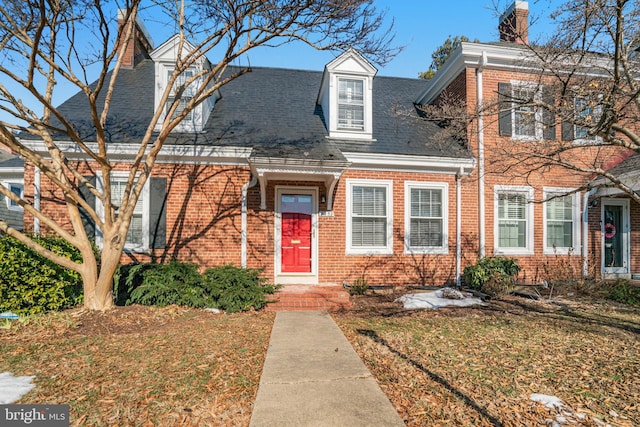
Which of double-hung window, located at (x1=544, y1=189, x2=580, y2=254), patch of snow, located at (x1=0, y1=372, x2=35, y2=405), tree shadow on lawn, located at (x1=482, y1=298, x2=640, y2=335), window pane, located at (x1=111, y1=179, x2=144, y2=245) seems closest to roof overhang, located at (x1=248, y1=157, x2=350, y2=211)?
window pane, located at (x1=111, y1=179, x2=144, y2=245)

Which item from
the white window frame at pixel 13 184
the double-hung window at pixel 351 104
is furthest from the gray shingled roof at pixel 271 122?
the white window frame at pixel 13 184

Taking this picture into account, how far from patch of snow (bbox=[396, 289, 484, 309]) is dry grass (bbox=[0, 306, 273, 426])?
307 centimetres

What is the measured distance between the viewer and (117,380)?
11.7ft

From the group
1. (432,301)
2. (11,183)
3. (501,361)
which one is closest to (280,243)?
(432,301)

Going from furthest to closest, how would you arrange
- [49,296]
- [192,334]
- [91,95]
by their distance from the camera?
[49,296], [91,95], [192,334]

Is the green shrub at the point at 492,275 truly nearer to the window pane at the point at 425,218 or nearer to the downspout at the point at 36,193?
the window pane at the point at 425,218

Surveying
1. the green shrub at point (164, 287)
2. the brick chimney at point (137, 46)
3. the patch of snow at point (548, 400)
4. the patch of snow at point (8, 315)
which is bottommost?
the patch of snow at point (548, 400)

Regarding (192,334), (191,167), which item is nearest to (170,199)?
(191,167)

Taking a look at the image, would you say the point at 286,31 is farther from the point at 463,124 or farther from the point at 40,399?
the point at 40,399

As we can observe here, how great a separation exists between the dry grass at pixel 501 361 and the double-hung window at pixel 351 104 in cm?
521

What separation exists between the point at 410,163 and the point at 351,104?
7.99 ft

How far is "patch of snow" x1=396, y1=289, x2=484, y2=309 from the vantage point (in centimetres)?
→ 723

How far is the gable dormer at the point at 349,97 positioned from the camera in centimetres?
927

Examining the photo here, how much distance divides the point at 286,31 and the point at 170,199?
4.70 metres
